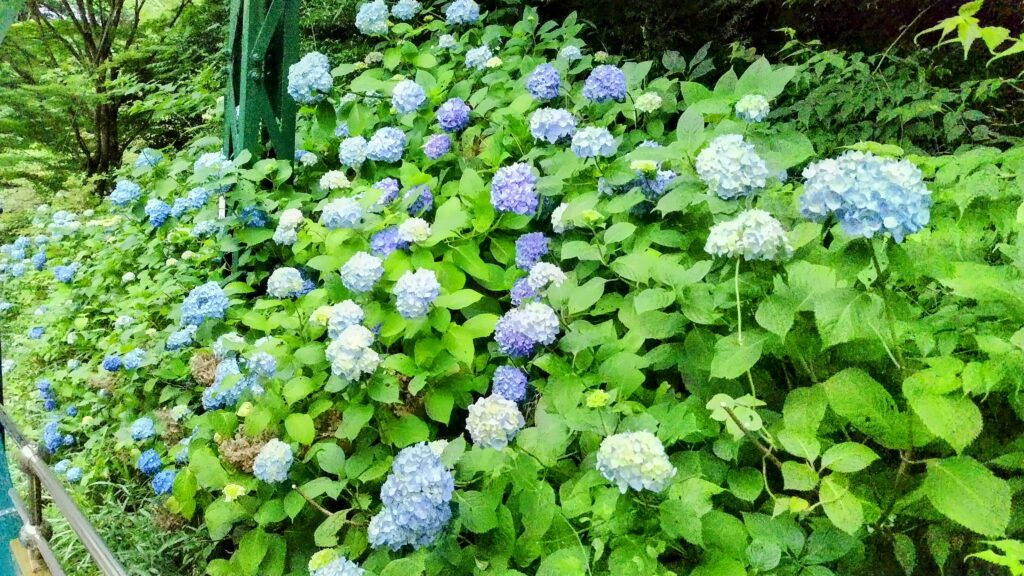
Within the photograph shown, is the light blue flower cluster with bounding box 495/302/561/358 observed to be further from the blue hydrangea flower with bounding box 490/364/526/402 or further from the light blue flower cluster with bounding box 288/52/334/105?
the light blue flower cluster with bounding box 288/52/334/105

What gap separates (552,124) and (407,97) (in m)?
0.56

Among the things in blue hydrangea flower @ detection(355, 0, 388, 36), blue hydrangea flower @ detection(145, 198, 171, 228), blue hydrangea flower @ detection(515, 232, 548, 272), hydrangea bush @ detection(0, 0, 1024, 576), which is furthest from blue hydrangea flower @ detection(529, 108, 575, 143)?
blue hydrangea flower @ detection(145, 198, 171, 228)

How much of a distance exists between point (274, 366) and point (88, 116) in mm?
5963

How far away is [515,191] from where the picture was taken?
1.71 metres

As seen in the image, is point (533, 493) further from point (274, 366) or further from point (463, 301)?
point (274, 366)

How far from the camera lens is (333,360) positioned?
1467 millimetres

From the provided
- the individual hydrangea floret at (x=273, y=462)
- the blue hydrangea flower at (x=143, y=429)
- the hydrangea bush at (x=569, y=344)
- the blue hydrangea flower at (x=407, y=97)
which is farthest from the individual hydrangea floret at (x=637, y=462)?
the blue hydrangea flower at (x=143, y=429)

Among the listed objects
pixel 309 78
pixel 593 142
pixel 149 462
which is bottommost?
pixel 149 462

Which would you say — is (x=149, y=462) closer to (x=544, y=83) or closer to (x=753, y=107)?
(x=544, y=83)

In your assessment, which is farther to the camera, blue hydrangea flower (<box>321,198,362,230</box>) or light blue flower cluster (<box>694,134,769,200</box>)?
blue hydrangea flower (<box>321,198,362,230</box>)

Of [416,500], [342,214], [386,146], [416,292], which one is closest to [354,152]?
[386,146]

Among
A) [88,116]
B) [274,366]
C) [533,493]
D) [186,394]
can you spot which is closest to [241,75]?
[186,394]

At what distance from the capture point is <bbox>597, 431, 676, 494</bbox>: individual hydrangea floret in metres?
1.01

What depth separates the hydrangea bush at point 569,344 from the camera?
101cm
